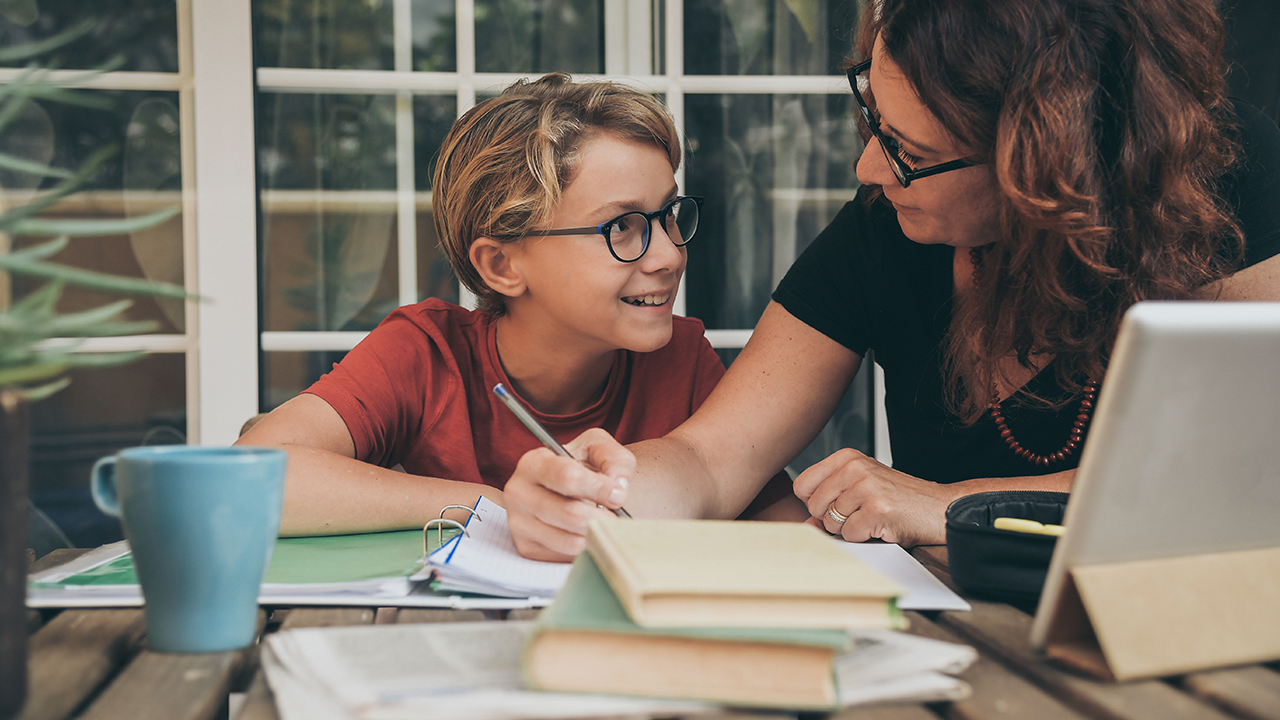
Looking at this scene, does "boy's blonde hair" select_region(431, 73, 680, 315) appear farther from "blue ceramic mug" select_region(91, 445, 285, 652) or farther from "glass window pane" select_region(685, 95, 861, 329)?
"blue ceramic mug" select_region(91, 445, 285, 652)

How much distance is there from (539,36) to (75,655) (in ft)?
6.19

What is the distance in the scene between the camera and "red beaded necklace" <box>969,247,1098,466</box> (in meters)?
1.20

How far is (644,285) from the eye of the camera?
1.40 m

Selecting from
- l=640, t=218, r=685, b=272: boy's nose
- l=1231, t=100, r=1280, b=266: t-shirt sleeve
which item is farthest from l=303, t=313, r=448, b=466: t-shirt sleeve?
l=1231, t=100, r=1280, b=266: t-shirt sleeve

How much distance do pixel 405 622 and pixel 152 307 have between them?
73.2 inches

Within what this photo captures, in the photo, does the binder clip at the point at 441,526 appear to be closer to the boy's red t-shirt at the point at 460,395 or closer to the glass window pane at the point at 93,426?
the boy's red t-shirt at the point at 460,395

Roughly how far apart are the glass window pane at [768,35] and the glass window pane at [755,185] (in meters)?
0.07

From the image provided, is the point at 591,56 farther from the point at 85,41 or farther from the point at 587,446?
the point at 587,446

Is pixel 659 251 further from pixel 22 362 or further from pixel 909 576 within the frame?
pixel 22 362

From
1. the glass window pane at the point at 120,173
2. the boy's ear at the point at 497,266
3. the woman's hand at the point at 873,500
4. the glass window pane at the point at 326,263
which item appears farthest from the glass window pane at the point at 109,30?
the woman's hand at the point at 873,500

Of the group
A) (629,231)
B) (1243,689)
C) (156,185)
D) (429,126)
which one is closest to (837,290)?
(629,231)

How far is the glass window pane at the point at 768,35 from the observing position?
2240mm

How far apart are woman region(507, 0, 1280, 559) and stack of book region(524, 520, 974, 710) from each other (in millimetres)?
355

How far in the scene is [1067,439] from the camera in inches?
49.1
